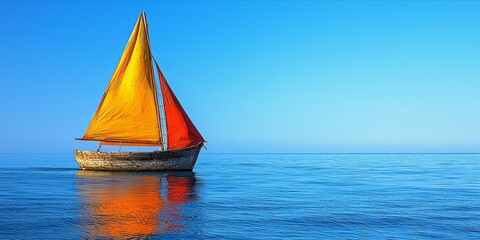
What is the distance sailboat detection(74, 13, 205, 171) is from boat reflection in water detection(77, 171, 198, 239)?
502 inches

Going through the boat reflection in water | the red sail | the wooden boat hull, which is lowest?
the boat reflection in water

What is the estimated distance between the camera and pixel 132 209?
1931 cm

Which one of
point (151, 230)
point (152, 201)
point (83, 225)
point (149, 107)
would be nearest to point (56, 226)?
point (83, 225)

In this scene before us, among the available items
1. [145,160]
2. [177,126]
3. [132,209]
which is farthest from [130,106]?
[132,209]

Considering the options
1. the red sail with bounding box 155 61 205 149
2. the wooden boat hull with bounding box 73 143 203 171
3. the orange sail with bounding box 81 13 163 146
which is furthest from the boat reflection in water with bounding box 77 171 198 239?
the orange sail with bounding box 81 13 163 146

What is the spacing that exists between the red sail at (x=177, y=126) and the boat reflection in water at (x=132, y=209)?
42.1ft

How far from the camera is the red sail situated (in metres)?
43.4

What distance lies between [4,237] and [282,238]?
8110 millimetres

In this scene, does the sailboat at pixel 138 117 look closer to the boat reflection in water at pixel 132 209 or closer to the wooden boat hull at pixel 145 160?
the wooden boat hull at pixel 145 160

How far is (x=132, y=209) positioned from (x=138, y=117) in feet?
86.7

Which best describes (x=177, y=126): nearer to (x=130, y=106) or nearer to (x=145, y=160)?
(x=145, y=160)

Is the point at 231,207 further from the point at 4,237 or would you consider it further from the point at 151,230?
the point at 4,237

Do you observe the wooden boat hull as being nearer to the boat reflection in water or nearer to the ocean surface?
the boat reflection in water

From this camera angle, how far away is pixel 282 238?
44.1 feet
